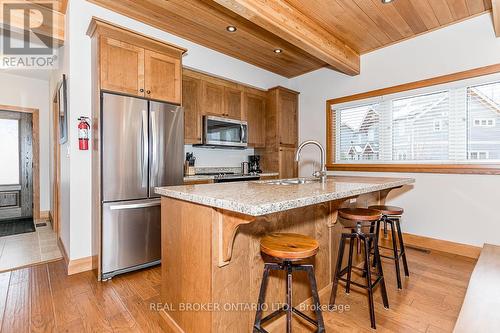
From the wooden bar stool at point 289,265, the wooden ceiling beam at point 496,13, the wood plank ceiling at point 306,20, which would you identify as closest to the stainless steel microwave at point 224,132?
the wood plank ceiling at point 306,20

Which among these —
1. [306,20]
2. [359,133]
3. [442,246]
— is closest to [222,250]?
[306,20]

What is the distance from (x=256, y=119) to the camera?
14.8 feet

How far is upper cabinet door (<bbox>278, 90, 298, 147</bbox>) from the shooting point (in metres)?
4.49

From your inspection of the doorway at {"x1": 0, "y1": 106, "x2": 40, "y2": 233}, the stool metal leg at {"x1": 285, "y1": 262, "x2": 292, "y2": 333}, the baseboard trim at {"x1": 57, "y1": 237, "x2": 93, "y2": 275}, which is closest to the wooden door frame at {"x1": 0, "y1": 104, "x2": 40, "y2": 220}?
the doorway at {"x1": 0, "y1": 106, "x2": 40, "y2": 233}

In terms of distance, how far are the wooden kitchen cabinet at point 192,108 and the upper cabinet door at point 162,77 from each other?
632 mm

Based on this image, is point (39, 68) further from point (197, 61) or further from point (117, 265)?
point (117, 265)

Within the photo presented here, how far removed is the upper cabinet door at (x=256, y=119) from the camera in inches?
173

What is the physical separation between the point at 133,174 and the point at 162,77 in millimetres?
1154

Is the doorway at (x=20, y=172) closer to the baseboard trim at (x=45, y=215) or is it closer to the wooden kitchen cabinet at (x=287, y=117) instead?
the baseboard trim at (x=45, y=215)

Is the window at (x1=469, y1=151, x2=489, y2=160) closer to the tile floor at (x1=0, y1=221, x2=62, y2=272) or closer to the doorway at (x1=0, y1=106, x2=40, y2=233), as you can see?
the tile floor at (x1=0, y1=221, x2=62, y2=272)

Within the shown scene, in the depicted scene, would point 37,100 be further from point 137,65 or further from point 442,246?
point 442,246

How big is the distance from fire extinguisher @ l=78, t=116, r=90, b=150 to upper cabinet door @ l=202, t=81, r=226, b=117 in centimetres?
163

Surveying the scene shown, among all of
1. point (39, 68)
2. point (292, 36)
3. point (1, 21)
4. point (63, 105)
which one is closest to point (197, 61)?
point (292, 36)

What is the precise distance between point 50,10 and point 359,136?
436 centimetres
